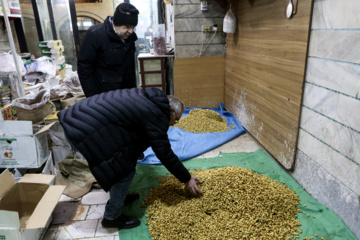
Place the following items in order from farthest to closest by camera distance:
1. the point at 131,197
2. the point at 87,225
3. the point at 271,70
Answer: the point at 271,70 → the point at 131,197 → the point at 87,225

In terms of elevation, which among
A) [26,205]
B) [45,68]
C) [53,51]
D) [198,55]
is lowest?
[26,205]

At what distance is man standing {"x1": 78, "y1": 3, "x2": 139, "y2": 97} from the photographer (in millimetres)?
2236

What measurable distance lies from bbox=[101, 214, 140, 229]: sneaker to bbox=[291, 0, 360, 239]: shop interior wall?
4.70 ft

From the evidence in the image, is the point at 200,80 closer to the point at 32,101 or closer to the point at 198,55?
the point at 198,55

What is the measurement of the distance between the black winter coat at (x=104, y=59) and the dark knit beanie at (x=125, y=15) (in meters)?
0.13

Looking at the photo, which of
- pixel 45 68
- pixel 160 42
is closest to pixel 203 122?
pixel 160 42

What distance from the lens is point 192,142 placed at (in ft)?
10.4

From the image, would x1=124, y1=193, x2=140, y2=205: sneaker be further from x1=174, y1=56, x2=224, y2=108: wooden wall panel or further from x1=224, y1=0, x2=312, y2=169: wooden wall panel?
x1=174, y1=56, x2=224, y2=108: wooden wall panel

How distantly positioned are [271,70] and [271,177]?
3.47 feet

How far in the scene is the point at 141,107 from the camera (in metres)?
1.60

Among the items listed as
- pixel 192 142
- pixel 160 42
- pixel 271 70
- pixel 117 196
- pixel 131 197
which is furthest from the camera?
pixel 160 42

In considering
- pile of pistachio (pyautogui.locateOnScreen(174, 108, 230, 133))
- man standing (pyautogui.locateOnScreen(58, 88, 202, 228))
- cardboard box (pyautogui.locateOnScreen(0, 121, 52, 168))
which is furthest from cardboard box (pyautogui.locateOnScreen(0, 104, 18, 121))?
pile of pistachio (pyautogui.locateOnScreen(174, 108, 230, 133))

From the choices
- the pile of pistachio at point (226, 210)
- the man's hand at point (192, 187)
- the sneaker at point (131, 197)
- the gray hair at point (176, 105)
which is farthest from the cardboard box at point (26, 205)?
Result: the gray hair at point (176, 105)

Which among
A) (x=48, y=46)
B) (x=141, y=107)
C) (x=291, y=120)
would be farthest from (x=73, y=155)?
(x=48, y=46)
